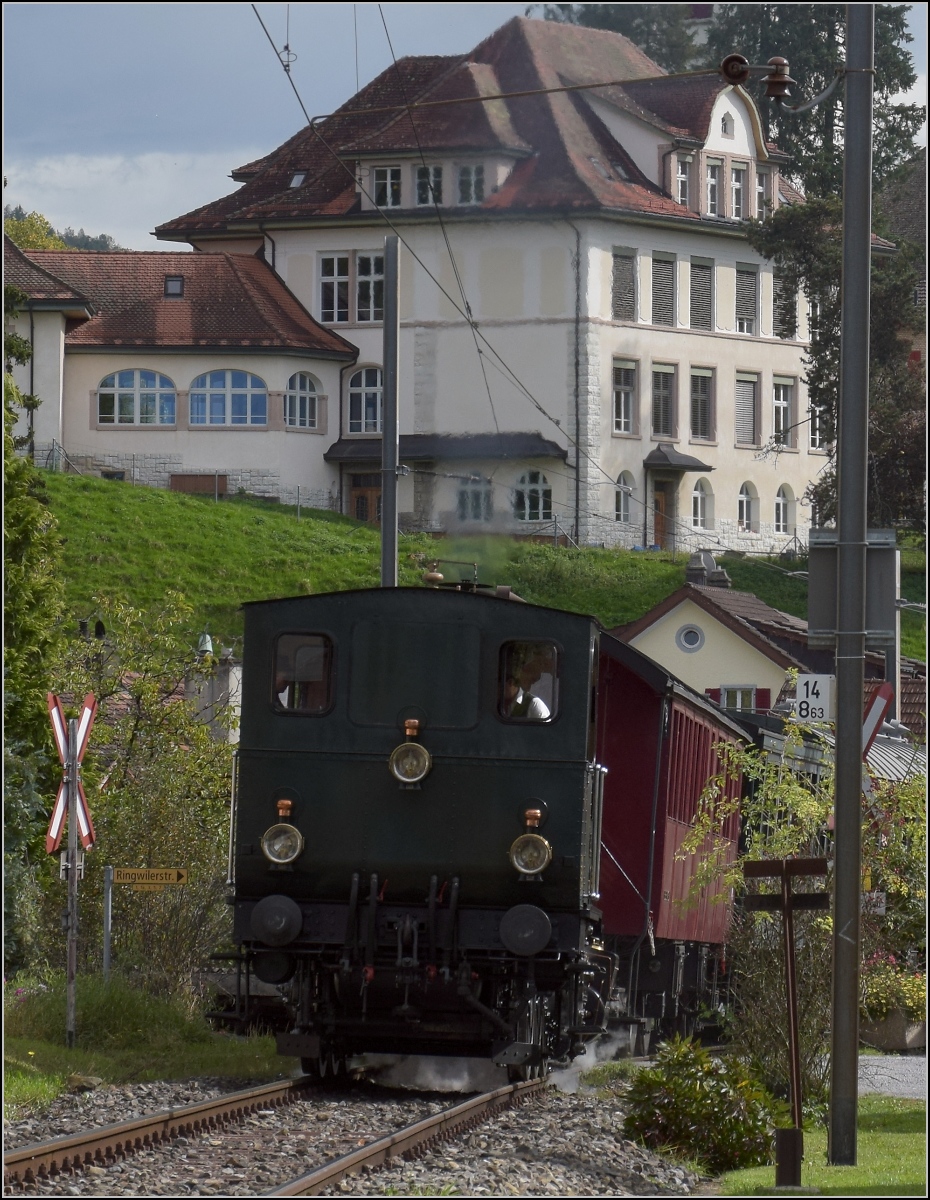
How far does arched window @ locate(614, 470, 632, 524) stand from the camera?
194 feet

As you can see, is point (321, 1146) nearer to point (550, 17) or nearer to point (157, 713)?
point (157, 713)

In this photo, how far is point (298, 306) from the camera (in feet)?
199

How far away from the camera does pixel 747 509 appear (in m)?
63.6

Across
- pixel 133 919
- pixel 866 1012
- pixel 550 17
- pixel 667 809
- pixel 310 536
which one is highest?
pixel 550 17

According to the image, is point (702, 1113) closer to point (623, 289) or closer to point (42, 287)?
point (623, 289)

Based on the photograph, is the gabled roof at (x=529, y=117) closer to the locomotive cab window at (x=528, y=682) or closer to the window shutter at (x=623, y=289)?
the locomotive cab window at (x=528, y=682)

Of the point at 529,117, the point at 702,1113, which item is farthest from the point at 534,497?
the point at 702,1113

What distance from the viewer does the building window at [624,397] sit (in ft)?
192

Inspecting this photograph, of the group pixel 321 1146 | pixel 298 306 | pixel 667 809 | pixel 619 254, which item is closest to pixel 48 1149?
pixel 321 1146

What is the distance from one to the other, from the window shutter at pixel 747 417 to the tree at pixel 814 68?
1157 centimetres

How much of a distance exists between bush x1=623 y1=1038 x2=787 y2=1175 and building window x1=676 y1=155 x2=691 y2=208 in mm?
41337

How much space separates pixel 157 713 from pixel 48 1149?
1131 cm

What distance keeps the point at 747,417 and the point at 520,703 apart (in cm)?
5295

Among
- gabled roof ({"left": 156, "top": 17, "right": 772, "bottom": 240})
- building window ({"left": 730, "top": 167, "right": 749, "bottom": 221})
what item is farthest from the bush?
building window ({"left": 730, "top": 167, "right": 749, "bottom": 221})
